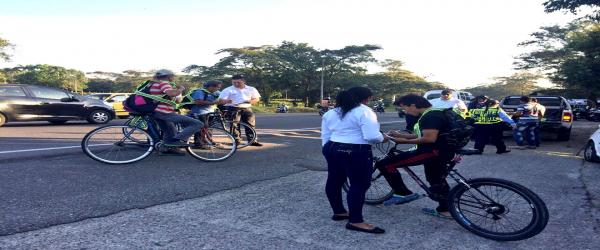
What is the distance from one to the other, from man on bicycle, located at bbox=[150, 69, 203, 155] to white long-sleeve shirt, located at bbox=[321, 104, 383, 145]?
3652mm

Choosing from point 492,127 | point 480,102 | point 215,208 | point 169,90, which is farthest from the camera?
point 480,102

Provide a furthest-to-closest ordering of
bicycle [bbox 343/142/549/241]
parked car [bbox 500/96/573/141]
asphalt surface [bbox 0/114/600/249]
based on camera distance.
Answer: parked car [bbox 500/96/573/141] < bicycle [bbox 343/142/549/241] < asphalt surface [bbox 0/114/600/249]

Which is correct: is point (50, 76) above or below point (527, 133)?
above

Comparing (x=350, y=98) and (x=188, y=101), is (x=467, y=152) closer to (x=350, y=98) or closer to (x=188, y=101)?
(x=350, y=98)

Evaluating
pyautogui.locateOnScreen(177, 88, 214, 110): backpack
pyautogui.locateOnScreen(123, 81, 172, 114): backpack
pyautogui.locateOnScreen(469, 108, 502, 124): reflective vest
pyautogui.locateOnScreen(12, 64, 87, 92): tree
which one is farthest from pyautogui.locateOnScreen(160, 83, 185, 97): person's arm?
pyautogui.locateOnScreen(12, 64, 87, 92): tree

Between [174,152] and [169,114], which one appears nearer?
[169,114]

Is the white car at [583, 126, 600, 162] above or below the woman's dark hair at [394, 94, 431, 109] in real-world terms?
below

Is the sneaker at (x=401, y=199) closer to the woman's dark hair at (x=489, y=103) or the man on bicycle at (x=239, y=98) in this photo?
the man on bicycle at (x=239, y=98)

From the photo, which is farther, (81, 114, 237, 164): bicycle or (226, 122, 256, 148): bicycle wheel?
(226, 122, 256, 148): bicycle wheel

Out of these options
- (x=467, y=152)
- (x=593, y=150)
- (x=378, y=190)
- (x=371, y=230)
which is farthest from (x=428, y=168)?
(x=593, y=150)

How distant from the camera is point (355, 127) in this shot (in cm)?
371

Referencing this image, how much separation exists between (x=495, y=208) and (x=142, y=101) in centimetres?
531

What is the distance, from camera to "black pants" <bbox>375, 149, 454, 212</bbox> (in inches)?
165

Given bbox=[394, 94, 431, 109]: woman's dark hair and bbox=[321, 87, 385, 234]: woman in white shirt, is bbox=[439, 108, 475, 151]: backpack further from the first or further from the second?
bbox=[321, 87, 385, 234]: woman in white shirt
